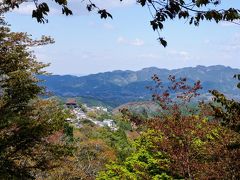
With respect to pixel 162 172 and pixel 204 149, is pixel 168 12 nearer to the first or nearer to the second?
pixel 204 149

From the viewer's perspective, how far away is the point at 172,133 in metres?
15.1

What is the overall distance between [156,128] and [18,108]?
6151mm

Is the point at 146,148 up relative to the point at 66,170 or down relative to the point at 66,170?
up

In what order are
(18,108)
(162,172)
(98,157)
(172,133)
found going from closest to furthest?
(172,133)
(18,108)
(162,172)
(98,157)

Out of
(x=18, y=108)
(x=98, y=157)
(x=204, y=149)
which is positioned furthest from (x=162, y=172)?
(x=98, y=157)

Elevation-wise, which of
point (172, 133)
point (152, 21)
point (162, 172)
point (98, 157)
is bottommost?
point (98, 157)

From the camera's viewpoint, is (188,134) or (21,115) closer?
(188,134)

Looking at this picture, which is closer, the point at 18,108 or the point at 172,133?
the point at 172,133

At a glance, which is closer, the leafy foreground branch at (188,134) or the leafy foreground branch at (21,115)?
the leafy foreground branch at (188,134)

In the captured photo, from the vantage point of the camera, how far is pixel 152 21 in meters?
4.11

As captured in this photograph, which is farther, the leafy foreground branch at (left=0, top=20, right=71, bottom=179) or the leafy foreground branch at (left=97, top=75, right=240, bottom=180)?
the leafy foreground branch at (left=0, top=20, right=71, bottom=179)

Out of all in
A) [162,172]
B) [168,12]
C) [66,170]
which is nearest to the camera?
[168,12]

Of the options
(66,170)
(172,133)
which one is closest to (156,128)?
(172,133)

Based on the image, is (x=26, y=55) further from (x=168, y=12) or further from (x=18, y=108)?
(x=168, y=12)
